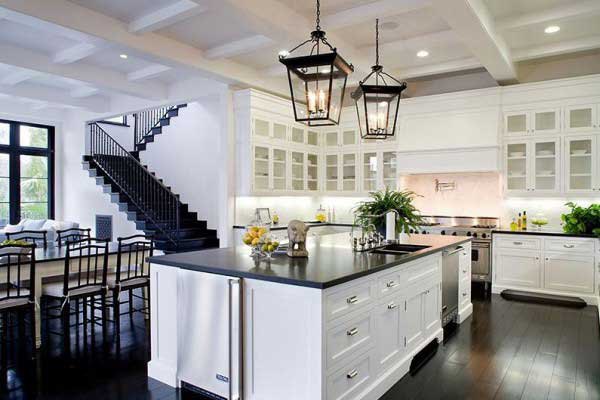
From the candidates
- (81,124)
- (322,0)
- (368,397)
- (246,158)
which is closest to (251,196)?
(246,158)

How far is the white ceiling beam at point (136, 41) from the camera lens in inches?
166

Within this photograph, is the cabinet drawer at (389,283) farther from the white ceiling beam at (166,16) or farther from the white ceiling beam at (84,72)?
the white ceiling beam at (84,72)

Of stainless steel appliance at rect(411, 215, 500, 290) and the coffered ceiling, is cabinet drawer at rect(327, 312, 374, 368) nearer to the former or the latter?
the coffered ceiling

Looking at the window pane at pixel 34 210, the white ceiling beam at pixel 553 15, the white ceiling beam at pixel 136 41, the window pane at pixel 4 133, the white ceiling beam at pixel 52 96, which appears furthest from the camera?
the window pane at pixel 34 210

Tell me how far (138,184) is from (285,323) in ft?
24.5

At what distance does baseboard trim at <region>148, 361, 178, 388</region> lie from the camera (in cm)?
320

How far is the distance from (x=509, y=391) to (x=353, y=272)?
160 centimetres

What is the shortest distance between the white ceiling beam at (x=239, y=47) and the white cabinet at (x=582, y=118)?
4301 millimetres

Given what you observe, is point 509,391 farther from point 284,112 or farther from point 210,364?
point 284,112

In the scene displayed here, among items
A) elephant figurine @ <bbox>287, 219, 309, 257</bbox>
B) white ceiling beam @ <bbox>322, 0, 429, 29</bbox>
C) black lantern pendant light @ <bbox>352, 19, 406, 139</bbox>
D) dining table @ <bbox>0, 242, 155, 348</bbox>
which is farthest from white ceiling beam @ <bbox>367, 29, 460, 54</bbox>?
dining table @ <bbox>0, 242, 155, 348</bbox>

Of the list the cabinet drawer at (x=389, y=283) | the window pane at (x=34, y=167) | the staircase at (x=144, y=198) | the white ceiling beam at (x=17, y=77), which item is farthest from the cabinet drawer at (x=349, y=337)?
the window pane at (x=34, y=167)

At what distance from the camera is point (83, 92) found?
328 inches

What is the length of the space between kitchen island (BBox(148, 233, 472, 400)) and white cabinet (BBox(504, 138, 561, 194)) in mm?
3701

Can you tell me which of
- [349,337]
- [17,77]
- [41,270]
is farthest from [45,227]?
Answer: [349,337]
